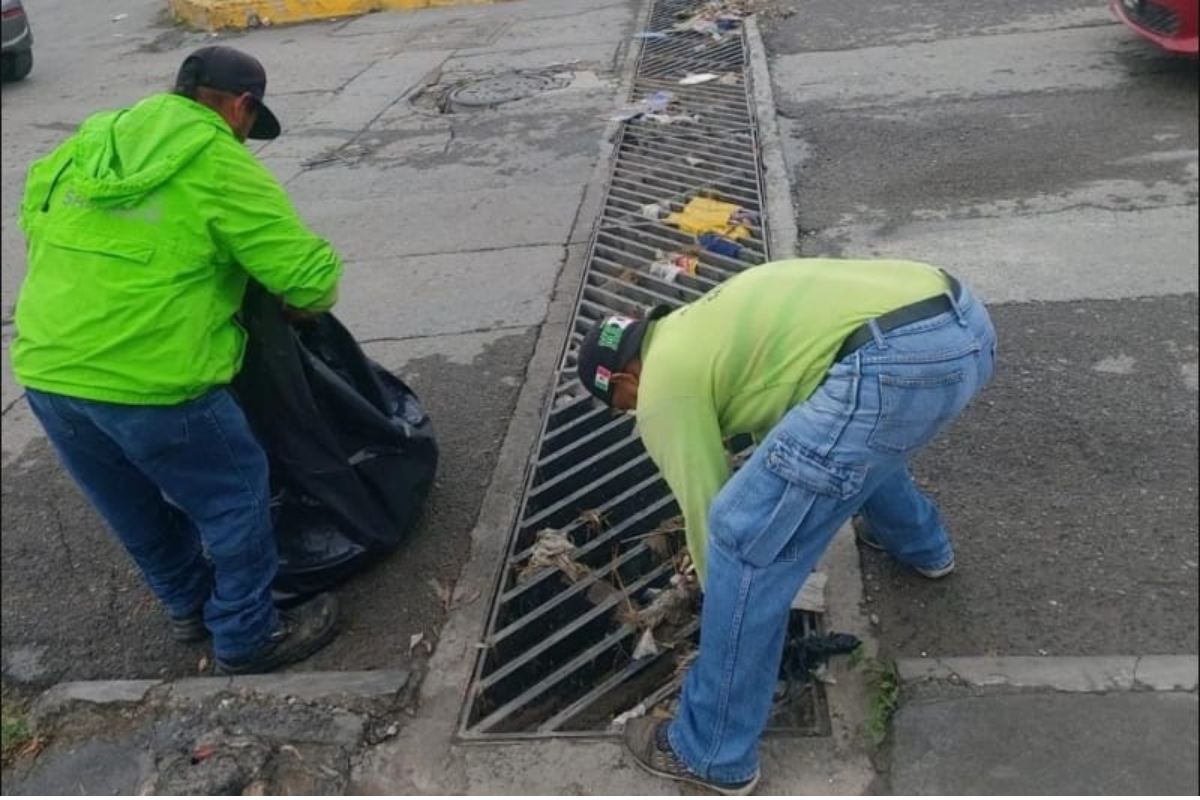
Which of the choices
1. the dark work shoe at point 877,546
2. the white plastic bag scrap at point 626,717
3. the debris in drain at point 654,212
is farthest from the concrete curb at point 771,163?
the white plastic bag scrap at point 626,717

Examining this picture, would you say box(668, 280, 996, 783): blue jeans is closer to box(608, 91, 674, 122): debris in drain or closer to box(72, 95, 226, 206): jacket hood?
box(72, 95, 226, 206): jacket hood

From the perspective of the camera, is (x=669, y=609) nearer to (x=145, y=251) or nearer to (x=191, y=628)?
(x=191, y=628)

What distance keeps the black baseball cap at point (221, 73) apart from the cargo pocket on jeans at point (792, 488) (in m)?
1.45

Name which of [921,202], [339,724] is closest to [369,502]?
[339,724]

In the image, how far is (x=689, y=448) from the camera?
76.5 inches

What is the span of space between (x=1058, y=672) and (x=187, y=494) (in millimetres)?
1982

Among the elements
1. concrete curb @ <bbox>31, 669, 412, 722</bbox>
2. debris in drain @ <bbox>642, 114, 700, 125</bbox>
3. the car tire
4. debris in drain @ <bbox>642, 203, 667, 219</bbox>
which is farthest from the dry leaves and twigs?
debris in drain @ <bbox>642, 114, 700, 125</bbox>

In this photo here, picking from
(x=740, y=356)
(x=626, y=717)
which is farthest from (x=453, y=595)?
(x=740, y=356)

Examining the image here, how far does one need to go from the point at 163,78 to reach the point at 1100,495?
9.08 feet

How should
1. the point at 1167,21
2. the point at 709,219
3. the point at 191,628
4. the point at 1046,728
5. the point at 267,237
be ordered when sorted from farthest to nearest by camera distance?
1. the point at 709,219
2. the point at 191,628
3. the point at 267,237
4. the point at 1046,728
5. the point at 1167,21

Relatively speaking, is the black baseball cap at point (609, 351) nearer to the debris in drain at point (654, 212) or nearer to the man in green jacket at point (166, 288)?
the man in green jacket at point (166, 288)

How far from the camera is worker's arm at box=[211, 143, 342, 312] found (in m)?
2.30

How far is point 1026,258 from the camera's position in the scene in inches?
106

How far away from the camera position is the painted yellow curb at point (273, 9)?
4020 millimetres
